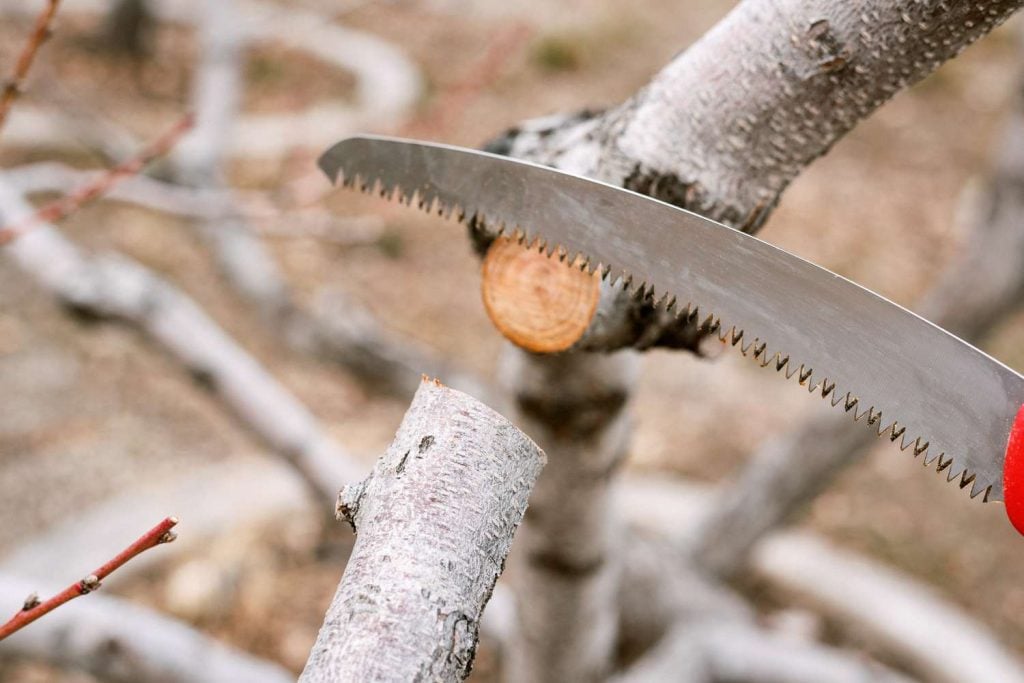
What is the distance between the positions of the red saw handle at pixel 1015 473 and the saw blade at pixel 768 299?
0.15ft

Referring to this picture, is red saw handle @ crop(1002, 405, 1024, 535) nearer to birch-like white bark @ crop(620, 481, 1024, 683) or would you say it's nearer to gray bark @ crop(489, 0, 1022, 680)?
gray bark @ crop(489, 0, 1022, 680)

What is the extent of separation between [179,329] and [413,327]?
2338 mm

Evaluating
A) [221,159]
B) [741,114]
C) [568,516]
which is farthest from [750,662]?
[221,159]

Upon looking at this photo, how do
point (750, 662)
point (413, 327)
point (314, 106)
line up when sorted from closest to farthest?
point (750, 662) < point (413, 327) < point (314, 106)

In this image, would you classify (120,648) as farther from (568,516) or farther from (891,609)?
(891,609)

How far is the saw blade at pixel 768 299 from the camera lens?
2.96 feet

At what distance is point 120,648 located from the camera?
5.20ft

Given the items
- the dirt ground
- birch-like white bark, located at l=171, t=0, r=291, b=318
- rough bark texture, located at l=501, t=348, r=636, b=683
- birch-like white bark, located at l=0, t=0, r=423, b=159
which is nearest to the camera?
rough bark texture, located at l=501, t=348, r=636, b=683

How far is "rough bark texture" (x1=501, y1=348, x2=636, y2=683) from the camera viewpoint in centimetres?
127

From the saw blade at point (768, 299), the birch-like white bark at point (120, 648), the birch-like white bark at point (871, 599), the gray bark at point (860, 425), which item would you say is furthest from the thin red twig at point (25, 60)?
the birch-like white bark at point (871, 599)

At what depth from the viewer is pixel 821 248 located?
507 cm

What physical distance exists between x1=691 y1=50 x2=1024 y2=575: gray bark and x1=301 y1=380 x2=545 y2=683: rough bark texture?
6.26 ft

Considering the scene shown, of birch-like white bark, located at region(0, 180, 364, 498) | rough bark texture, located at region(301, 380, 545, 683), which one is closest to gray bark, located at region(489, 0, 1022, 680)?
rough bark texture, located at region(301, 380, 545, 683)

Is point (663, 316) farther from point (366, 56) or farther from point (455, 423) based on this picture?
point (366, 56)
